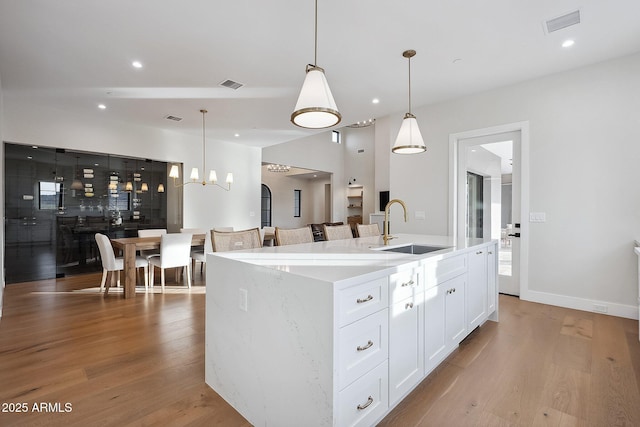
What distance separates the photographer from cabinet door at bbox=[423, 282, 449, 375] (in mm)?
1919

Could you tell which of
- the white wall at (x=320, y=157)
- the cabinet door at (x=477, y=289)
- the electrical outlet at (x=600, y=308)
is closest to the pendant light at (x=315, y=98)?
the cabinet door at (x=477, y=289)

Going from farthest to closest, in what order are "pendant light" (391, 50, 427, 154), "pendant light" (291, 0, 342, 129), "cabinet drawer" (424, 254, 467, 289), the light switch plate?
the light switch plate
"pendant light" (391, 50, 427, 154)
"cabinet drawer" (424, 254, 467, 289)
"pendant light" (291, 0, 342, 129)

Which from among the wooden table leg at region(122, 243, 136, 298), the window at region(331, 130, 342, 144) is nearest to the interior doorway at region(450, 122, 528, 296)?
the wooden table leg at region(122, 243, 136, 298)

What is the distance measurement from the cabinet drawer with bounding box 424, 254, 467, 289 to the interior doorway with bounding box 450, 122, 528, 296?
1.78m

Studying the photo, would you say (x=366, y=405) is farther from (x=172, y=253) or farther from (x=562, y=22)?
(x=172, y=253)

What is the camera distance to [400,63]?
137 inches

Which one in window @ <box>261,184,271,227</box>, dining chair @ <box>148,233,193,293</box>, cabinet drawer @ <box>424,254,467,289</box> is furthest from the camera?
window @ <box>261,184,271,227</box>

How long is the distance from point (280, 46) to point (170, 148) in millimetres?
4200

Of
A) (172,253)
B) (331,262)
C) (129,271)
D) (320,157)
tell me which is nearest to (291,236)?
(331,262)

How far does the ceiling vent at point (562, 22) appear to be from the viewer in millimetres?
2645

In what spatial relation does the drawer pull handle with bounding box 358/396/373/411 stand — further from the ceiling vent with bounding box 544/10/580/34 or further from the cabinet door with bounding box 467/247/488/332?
the ceiling vent with bounding box 544/10/580/34

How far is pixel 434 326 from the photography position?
6.59ft

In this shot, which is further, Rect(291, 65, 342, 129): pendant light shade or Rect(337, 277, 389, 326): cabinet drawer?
Rect(291, 65, 342, 129): pendant light shade

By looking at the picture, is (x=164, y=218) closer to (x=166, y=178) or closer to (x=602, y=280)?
(x=166, y=178)
